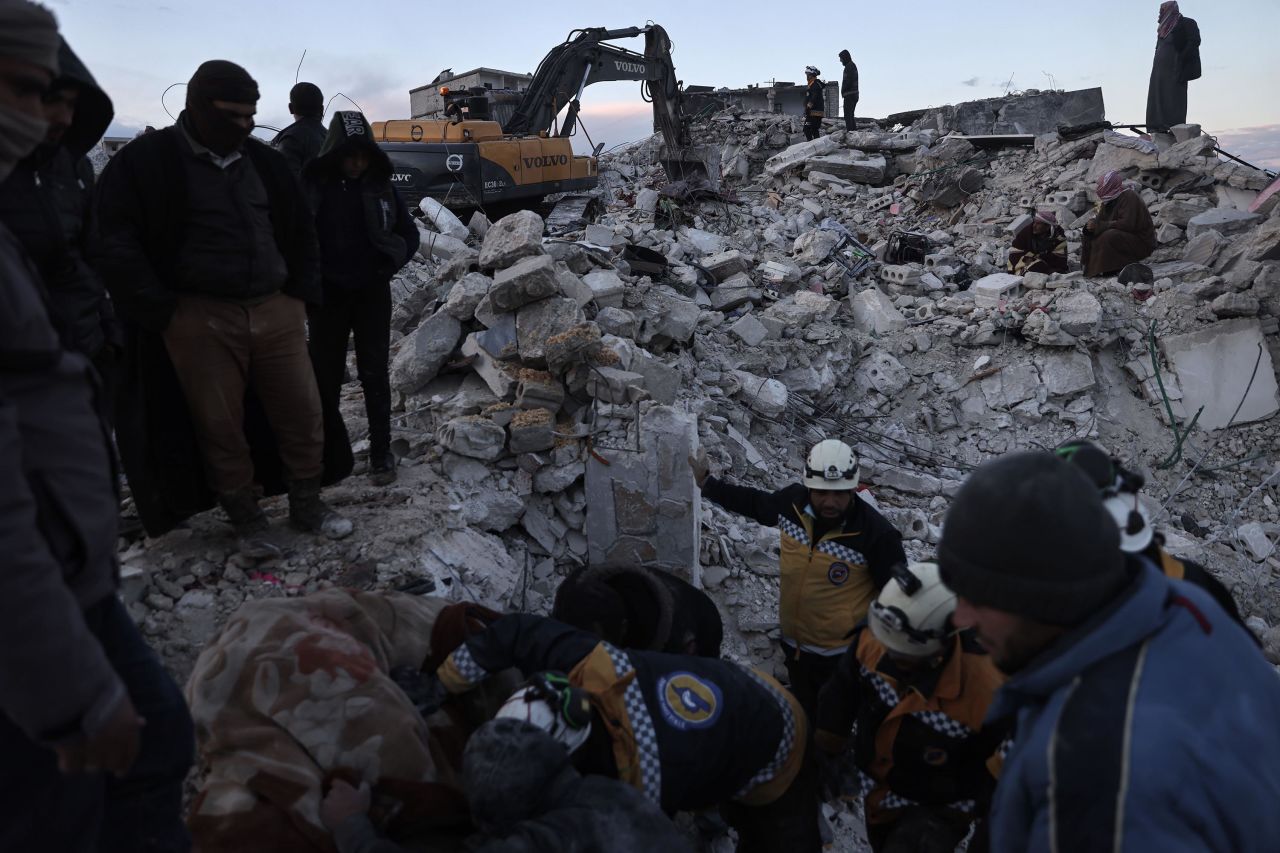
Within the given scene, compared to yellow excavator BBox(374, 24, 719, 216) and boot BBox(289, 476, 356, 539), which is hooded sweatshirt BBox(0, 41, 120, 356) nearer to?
boot BBox(289, 476, 356, 539)

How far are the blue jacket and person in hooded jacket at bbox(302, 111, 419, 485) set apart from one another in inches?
123

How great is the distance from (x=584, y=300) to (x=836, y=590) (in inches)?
107

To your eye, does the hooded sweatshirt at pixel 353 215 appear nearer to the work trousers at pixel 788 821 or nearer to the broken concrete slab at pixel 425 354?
the broken concrete slab at pixel 425 354

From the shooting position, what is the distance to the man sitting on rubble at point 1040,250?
Answer: 882cm

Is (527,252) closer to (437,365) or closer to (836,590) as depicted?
(437,365)

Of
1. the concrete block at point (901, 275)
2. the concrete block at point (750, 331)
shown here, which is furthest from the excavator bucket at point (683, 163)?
the concrete block at point (750, 331)

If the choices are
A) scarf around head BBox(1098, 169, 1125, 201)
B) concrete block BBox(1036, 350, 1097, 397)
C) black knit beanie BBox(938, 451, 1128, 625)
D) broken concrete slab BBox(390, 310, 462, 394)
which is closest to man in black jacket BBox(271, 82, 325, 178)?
broken concrete slab BBox(390, 310, 462, 394)

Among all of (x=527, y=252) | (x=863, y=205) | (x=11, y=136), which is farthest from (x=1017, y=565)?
(x=863, y=205)

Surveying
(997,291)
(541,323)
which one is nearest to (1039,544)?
(541,323)

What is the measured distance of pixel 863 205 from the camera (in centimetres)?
1301

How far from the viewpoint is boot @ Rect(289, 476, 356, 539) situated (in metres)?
3.33

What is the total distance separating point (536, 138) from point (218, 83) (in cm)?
877

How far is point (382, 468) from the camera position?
3936mm

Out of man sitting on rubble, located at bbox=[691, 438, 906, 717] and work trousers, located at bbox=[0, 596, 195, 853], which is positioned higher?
work trousers, located at bbox=[0, 596, 195, 853]
